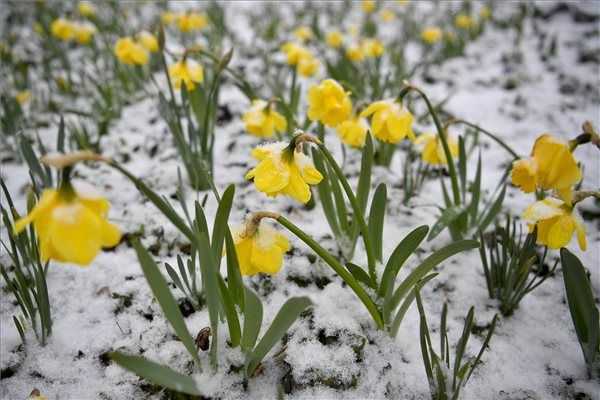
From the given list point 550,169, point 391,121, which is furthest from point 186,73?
point 550,169

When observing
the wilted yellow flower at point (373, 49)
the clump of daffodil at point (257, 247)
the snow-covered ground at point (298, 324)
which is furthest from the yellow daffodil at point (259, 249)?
the wilted yellow flower at point (373, 49)

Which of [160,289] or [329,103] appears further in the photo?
[329,103]

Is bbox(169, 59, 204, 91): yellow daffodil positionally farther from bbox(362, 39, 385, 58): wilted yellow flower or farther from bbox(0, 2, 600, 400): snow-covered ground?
bbox(362, 39, 385, 58): wilted yellow flower

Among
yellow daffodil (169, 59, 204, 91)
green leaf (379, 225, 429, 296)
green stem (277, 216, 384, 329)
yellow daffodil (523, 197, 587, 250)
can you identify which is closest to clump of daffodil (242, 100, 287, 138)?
yellow daffodil (169, 59, 204, 91)

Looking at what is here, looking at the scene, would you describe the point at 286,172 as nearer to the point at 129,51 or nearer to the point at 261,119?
the point at 261,119

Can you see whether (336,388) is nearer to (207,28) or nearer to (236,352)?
(236,352)

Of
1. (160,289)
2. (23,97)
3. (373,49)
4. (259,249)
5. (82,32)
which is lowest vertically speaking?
(160,289)

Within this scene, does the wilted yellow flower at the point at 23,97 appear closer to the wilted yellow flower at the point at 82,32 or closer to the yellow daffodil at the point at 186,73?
the wilted yellow flower at the point at 82,32
